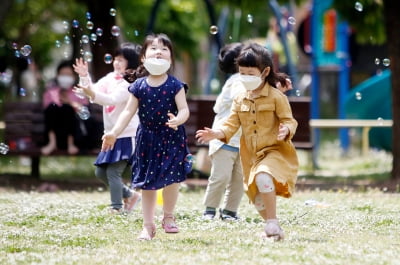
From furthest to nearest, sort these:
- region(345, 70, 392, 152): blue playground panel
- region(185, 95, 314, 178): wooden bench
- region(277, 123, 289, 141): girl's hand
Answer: region(345, 70, 392, 152): blue playground panel < region(185, 95, 314, 178): wooden bench < region(277, 123, 289, 141): girl's hand

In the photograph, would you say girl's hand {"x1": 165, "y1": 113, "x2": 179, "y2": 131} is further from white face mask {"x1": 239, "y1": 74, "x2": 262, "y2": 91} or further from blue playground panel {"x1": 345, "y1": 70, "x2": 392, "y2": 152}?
blue playground panel {"x1": 345, "y1": 70, "x2": 392, "y2": 152}

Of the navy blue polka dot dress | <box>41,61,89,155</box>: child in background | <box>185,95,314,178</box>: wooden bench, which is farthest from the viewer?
<box>185,95,314,178</box>: wooden bench

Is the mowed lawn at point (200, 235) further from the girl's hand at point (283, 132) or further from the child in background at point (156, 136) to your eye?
the girl's hand at point (283, 132)

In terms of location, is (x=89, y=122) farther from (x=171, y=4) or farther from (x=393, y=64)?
(x=171, y=4)

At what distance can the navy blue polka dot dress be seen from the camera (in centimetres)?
704

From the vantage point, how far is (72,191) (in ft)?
39.8

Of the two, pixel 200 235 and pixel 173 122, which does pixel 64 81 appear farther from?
pixel 173 122

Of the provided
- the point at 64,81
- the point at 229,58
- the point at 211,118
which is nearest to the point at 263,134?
the point at 229,58

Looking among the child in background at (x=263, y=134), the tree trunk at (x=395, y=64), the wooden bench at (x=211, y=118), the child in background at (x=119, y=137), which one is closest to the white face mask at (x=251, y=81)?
the child in background at (x=263, y=134)

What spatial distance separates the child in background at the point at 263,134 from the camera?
6.83m

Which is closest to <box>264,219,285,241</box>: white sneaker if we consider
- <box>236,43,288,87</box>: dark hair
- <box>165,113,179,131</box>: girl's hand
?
<box>165,113,179,131</box>: girl's hand

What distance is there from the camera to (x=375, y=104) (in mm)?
18797

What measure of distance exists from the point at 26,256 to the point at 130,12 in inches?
672

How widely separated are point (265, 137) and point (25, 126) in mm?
7151
